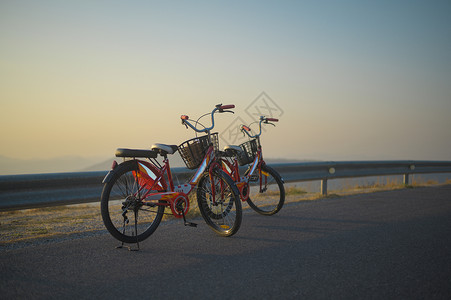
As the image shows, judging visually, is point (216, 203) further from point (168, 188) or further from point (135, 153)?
point (135, 153)

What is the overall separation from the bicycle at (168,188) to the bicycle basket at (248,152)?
5.03 ft

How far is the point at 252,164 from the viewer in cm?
639

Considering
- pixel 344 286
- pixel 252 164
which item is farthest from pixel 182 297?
pixel 252 164

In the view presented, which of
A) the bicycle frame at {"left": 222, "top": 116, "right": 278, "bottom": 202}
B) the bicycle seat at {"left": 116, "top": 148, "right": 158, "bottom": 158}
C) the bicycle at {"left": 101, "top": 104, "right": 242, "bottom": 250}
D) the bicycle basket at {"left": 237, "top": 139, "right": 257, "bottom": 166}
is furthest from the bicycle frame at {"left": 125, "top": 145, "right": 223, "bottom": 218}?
the bicycle basket at {"left": 237, "top": 139, "right": 257, "bottom": 166}

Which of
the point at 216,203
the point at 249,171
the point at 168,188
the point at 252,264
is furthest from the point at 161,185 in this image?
the point at 249,171

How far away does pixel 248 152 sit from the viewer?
6.48 meters

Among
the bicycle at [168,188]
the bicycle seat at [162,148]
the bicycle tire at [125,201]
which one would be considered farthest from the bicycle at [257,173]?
the bicycle tire at [125,201]

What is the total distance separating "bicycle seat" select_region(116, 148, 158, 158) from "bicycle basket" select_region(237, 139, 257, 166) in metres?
2.39

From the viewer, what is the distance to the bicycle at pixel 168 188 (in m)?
4.09

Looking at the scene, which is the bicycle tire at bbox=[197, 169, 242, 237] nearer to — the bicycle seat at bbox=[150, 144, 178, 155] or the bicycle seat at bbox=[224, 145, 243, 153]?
the bicycle seat at bbox=[150, 144, 178, 155]

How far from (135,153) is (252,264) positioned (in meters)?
1.90

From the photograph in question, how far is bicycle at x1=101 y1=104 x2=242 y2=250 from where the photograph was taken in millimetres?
4086

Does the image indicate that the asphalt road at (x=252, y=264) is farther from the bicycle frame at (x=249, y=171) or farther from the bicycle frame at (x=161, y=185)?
the bicycle frame at (x=249, y=171)

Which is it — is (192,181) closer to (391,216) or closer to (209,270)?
(209,270)
